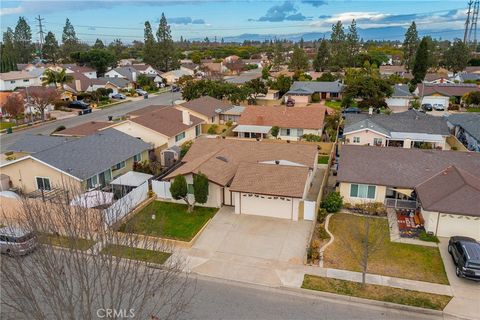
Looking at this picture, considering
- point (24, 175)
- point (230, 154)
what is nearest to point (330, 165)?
point (230, 154)

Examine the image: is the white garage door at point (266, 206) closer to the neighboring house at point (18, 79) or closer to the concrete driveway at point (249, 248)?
the concrete driveway at point (249, 248)

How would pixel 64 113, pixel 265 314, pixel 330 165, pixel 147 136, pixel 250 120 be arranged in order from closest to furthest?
pixel 265 314
pixel 330 165
pixel 147 136
pixel 250 120
pixel 64 113

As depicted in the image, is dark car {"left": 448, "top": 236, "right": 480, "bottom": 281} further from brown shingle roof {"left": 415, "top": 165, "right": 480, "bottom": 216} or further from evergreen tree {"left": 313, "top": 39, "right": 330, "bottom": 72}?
evergreen tree {"left": 313, "top": 39, "right": 330, "bottom": 72}

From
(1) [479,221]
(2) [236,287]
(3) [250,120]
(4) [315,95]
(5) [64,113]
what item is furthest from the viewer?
(4) [315,95]

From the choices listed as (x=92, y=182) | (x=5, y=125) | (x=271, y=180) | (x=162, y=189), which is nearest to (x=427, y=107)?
(x=271, y=180)

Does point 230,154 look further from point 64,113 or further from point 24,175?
point 64,113
